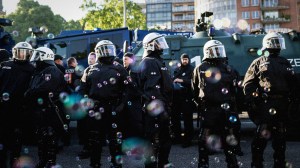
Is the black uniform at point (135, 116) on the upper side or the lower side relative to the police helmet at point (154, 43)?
lower

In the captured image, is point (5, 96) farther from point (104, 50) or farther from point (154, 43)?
point (154, 43)

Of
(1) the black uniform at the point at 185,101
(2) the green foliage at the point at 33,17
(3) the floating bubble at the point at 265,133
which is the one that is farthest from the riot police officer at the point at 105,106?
(2) the green foliage at the point at 33,17

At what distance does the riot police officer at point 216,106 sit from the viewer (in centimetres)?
550

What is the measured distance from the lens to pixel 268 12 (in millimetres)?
77000

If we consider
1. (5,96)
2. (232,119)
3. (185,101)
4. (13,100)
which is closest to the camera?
(232,119)

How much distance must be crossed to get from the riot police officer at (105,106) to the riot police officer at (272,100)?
1890 mm

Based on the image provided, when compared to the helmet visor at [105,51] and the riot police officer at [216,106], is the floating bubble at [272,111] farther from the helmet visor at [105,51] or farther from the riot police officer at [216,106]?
the helmet visor at [105,51]

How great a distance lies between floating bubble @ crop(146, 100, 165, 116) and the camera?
5386 mm

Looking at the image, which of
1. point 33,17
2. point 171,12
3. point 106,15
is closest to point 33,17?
point 33,17

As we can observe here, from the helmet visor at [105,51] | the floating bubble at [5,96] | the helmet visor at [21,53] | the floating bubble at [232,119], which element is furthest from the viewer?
the helmet visor at [21,53]

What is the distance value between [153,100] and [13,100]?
7.75 ft

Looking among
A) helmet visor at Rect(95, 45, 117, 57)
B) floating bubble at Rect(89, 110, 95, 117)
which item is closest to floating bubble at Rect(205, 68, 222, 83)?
helmet visor at Rect(95, 45, 117, 57)

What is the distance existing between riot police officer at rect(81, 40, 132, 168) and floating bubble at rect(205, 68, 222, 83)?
1.20m

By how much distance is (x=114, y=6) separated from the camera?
116ft
